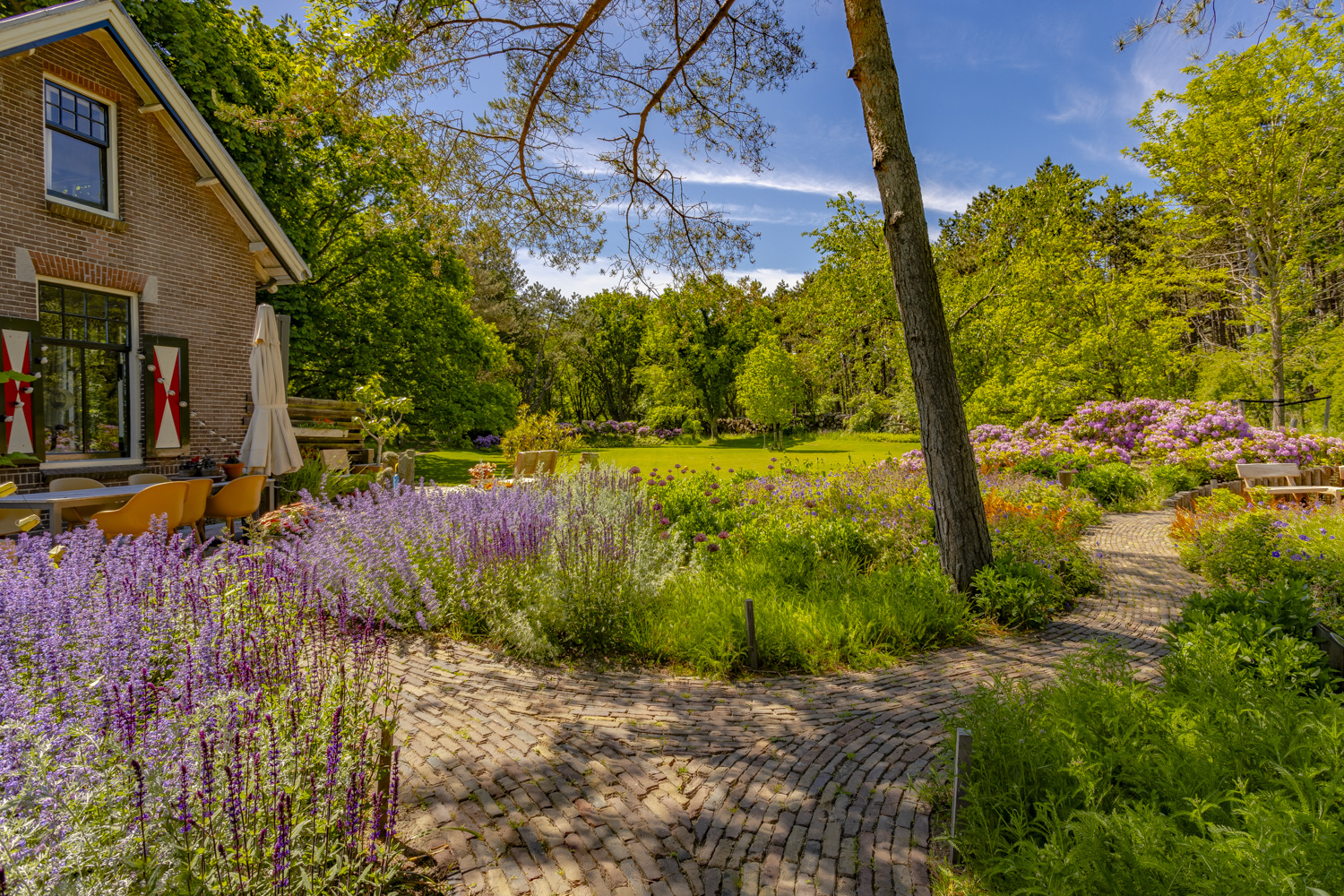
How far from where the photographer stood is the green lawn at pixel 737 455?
17797 mm

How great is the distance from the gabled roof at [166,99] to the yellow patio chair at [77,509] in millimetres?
4857

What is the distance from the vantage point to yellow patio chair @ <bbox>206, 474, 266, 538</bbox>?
7.83m

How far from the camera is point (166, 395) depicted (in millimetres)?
9172

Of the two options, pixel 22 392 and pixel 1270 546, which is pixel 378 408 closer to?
pixel 22 392

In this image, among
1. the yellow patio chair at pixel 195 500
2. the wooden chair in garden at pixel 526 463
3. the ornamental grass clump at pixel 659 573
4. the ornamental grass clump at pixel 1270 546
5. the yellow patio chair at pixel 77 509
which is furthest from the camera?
the wooden chair in garden at pixel 526 463

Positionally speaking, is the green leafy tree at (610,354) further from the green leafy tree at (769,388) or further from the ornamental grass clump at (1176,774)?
the ornamental grass clump at (1176,774)

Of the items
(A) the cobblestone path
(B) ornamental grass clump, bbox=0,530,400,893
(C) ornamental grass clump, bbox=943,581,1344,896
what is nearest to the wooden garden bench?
(A) the cobblestone path

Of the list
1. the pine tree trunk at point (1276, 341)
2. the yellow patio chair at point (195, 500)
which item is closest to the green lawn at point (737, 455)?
the yellow patio chair at point (195, 500)

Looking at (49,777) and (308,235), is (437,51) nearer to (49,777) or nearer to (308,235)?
(49,777)

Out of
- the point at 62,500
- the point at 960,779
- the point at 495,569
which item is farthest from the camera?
the point at 62,500

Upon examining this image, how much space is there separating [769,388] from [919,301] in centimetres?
2226

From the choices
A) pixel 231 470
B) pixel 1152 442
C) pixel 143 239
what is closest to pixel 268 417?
pixel 231 470

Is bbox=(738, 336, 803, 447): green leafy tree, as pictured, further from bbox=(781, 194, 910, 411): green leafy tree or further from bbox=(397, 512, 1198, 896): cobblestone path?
bbox=(397, 512, 1198, 896): cobblestone path

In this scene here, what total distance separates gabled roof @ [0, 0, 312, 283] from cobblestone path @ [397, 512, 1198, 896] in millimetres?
9004
